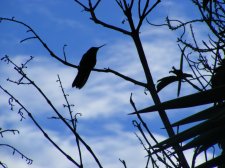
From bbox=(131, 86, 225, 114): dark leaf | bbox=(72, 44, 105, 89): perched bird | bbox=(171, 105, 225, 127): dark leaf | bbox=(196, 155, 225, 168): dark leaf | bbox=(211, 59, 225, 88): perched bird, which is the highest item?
bbox=(72, 44, 105, 89): perched bird

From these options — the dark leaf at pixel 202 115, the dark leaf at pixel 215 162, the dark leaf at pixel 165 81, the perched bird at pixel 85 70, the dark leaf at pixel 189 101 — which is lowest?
the dark leaf at pixel 215 162

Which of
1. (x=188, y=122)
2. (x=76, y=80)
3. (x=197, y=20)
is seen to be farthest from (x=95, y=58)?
(x=188, y=122)

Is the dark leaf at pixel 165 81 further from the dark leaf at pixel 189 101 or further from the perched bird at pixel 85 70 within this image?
the perched bird at pixel 85 70

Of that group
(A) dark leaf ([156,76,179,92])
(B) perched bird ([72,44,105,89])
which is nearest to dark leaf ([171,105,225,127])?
(A) dark leaf ([156,76,179,92])

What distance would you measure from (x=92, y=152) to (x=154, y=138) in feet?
1.51

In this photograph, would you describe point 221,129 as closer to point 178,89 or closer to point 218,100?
point 218,100

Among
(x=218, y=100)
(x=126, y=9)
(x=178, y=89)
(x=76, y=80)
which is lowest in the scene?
(x=218, y=100)

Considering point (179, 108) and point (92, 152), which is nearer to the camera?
point (179, 108)

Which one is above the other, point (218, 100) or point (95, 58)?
point (95, 58)

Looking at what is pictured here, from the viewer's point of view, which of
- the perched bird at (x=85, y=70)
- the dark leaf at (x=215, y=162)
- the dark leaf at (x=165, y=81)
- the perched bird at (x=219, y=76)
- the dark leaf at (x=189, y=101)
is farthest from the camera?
the perched bird at (x=85, y=70)

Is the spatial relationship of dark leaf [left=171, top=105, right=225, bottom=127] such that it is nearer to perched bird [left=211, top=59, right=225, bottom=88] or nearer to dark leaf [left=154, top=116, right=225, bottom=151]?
dark leaf [left=154, top=116, right=225, bottom=151]

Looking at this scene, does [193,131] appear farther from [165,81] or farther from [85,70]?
[85,70]

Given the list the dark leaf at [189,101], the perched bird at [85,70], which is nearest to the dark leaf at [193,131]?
the dark leaf at [189,101]

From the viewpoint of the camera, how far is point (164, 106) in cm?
91
